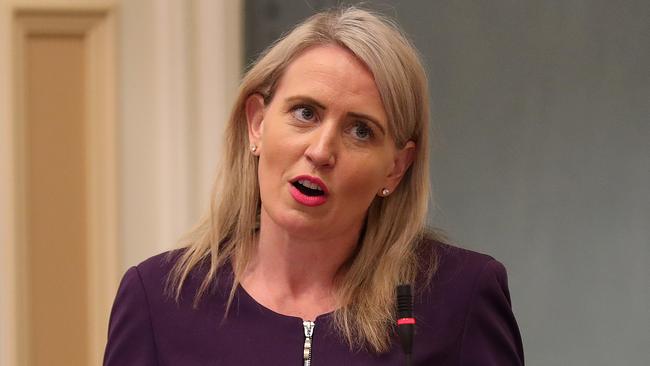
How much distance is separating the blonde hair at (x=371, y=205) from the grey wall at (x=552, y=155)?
110 centimetres

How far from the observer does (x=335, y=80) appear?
2725 mm

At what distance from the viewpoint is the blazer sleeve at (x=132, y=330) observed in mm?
2869

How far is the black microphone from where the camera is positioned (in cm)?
248

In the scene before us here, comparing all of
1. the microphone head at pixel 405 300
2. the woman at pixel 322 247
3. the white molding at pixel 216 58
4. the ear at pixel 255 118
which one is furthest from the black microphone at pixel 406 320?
the white molding at pixel 216 58

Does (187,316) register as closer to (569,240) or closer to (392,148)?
(392,148)

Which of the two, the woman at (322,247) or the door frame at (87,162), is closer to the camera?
the woman at (322,247)

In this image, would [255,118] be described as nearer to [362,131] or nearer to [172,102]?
[362,131]

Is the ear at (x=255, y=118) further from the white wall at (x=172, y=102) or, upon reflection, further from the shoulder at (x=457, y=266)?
the white wall at (x=172, y=102)

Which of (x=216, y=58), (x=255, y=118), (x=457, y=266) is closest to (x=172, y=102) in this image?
(x=216, y=58)

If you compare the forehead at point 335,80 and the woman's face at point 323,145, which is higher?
the forehead at point 335,80

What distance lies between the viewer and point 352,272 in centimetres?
287

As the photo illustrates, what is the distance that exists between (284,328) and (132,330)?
29 cm

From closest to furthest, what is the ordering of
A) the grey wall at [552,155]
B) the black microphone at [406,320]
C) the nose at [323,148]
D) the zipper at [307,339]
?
1. the black microphone at [406,320]
2. the nose at [323,148]
3. the zipper at [307,339]
4. the grey wall at [552,155]

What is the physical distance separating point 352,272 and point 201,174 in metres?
1.36
